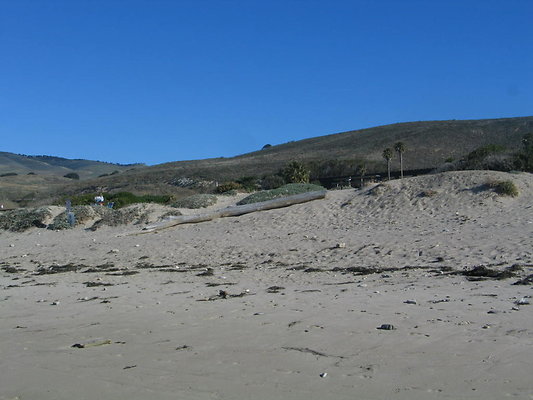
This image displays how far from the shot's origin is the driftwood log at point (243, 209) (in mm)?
18922

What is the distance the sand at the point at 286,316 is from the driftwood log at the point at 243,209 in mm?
3607

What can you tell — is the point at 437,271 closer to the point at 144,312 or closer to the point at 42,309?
the point at 144,312

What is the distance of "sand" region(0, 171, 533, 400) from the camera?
4.14 meters

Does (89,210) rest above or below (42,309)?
above

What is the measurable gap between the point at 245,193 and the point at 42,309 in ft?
65.7

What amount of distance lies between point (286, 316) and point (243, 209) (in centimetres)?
1370

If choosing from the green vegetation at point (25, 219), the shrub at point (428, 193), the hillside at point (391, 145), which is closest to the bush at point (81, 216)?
the green vegetation at point (25, 219)

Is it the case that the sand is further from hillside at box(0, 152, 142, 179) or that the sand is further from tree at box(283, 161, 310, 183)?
hillside at box(0, 152, 142, 179)

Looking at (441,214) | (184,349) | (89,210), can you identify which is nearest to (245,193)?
(89,210)

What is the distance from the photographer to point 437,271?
9.11m

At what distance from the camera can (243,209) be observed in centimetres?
1988

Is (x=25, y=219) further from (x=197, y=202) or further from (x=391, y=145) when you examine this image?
(x=391, y=145)

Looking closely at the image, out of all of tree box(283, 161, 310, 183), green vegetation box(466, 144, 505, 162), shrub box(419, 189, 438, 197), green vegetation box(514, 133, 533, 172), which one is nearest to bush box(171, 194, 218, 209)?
shrub box(419, 189, 438, 197)

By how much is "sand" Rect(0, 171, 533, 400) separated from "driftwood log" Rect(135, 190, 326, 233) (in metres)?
3.61
